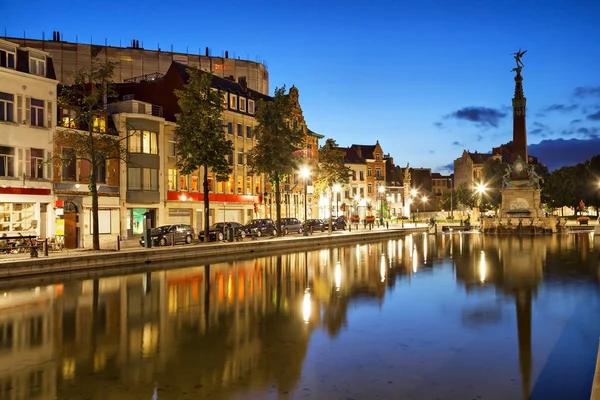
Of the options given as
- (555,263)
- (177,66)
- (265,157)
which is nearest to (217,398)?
(555,263)

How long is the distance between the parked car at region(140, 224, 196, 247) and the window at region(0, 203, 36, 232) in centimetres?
775

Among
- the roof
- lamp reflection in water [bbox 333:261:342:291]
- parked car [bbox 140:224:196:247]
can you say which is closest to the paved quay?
parked car [bbox 140:224:196:247]

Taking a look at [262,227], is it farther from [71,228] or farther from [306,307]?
[306,307]

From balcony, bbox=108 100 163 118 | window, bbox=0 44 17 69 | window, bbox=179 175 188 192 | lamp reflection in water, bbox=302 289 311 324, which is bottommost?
lamp reflection in water, bbox=302 289 311 324

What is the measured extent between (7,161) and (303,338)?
3199cm

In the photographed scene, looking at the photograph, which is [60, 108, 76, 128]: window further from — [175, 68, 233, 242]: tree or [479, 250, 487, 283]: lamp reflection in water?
[479, 250, 487, 283]: lamp reflection in water

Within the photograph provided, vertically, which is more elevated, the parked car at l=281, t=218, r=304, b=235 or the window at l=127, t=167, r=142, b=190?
the window at l=127, t=167, r=142, b=190

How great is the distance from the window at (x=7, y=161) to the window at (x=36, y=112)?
102 inches

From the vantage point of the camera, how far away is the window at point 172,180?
52.7m

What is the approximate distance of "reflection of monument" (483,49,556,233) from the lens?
212 feet

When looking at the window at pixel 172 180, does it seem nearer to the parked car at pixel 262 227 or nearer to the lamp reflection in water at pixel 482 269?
the parked car at pixel 262 227

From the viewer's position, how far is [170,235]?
42.2 m

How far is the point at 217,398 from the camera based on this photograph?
8.23 m

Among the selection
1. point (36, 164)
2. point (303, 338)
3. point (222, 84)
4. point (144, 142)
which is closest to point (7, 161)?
point (36, 164)
